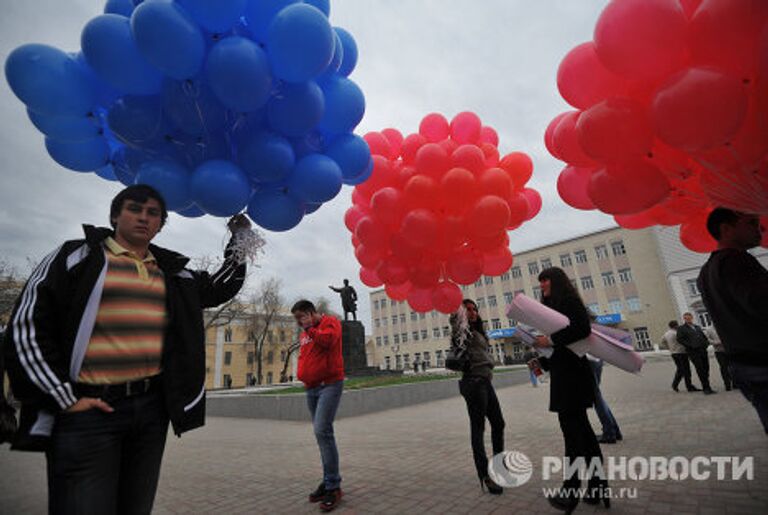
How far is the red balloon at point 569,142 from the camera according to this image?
3.22 m

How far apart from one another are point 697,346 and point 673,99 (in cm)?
826

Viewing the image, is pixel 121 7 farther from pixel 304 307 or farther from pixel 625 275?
pixel 625 275

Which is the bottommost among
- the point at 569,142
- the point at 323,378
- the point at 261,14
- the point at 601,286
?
the point at 323,378

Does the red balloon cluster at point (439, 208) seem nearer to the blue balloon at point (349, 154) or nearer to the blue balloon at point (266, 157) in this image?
the blue balloon at point (349, 154)

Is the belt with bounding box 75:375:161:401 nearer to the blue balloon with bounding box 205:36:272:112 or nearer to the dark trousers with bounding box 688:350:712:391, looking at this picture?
the blue balloon with bounding box 205:36:272:112

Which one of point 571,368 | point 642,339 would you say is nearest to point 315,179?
point 571,368

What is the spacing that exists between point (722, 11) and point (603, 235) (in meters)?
47.6

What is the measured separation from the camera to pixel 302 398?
10398 mm

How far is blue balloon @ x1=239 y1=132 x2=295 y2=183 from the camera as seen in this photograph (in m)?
3.01

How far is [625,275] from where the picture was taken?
42094 mm

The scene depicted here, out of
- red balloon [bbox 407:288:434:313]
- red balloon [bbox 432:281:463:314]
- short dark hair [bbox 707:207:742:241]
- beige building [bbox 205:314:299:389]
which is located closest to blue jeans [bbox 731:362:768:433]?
short dark hair [bbox 707:207:742:241]

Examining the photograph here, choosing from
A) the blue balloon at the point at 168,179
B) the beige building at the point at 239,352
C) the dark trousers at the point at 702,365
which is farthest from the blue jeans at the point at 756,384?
the beige building at the point at 239,352

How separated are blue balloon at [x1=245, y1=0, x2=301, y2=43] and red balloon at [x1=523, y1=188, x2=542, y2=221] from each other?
3798 millimetres

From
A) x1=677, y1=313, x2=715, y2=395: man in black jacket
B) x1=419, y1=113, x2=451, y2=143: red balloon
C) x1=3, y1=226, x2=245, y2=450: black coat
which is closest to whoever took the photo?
x1=3, y1=226, x2=245, y2=450: black coat
